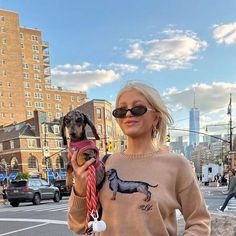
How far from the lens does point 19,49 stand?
104 m

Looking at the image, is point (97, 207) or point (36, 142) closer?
point (97, 207)

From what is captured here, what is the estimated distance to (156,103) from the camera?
7.28ft

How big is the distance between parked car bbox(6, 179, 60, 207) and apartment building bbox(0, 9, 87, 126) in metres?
74.5

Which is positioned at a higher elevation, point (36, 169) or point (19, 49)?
point (19, 49)

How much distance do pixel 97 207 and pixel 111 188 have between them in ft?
0.39

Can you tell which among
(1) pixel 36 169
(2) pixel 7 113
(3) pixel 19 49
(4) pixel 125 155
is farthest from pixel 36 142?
(4) pixel 125 155

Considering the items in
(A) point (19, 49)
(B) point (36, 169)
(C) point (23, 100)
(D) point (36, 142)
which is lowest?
(B) point (36, 169)

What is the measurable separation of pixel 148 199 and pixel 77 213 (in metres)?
0.41

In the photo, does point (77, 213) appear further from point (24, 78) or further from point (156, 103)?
point (24, 78)

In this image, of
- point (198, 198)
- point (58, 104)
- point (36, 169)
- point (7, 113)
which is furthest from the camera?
point (58, 104)

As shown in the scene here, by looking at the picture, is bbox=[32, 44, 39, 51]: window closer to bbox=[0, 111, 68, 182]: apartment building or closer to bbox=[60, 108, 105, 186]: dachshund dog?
bbox=[0, 111, 68, 182]: apartment building

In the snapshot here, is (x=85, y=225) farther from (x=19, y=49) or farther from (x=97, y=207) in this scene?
(x=19, y=49)

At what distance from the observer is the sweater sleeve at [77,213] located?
2117 millimetres

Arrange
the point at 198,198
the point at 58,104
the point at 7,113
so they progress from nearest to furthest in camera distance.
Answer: the point at 198,198 → the point at 7,113 → the point at 58,104
